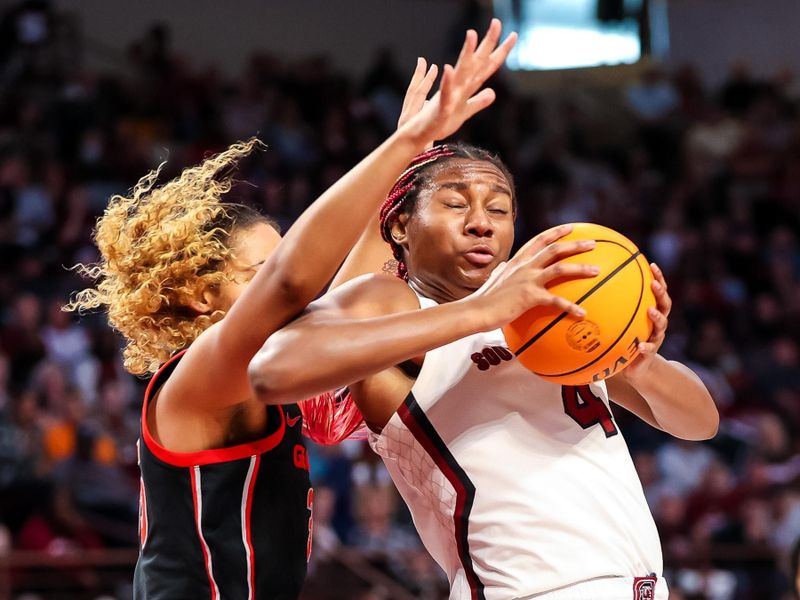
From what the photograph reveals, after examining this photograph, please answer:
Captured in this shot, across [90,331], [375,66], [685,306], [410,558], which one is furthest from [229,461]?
[375,66]

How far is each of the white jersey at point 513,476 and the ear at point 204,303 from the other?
2.29 ft

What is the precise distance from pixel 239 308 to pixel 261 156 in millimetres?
10590

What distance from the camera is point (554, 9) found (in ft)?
48.6

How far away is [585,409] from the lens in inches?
119

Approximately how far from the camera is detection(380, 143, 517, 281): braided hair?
3.24 metres

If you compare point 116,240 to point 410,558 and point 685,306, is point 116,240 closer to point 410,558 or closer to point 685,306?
point 410,558

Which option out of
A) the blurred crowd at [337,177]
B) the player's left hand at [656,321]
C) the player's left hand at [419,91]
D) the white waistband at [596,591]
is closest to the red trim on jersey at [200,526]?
the white waistband at [596,591]

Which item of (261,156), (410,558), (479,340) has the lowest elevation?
(410,558)

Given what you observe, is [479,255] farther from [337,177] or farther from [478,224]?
[337,177]

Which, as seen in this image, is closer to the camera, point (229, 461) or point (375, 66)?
point (229, 461)

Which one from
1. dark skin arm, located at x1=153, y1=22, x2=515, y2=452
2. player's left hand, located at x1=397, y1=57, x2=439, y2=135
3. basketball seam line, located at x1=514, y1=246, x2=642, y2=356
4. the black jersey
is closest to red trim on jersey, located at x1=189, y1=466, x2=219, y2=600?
the black jersey

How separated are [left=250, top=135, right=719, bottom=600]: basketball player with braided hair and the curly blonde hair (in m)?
0.60

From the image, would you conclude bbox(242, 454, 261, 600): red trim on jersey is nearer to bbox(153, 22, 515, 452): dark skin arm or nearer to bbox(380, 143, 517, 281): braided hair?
bbox(153, 22, 515, 452): dark skin arm

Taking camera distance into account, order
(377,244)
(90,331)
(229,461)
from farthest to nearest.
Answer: (90,331) → (377,244) → (229,461)
